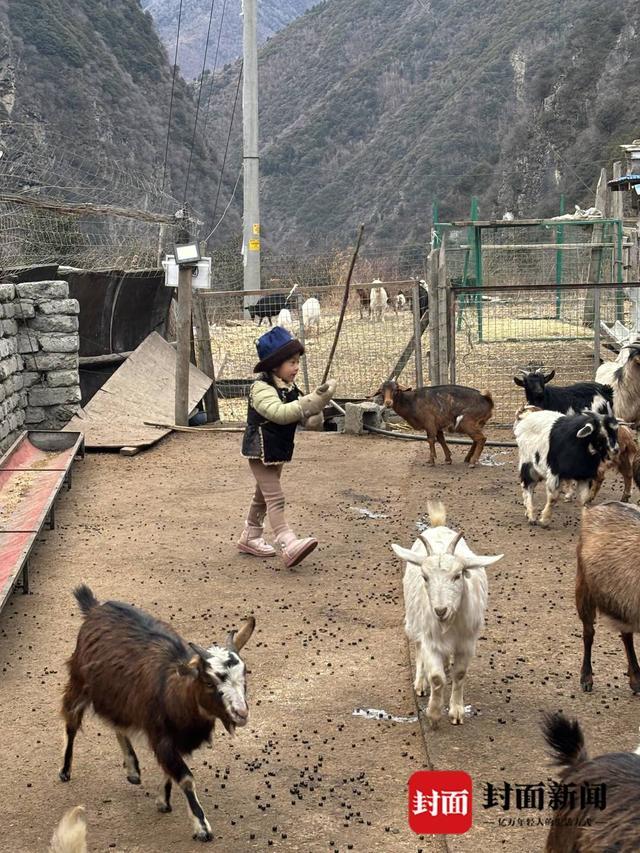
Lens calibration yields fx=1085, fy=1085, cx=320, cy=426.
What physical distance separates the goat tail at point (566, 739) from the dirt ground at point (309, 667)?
2.99ft

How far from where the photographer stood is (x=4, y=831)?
14.0ft

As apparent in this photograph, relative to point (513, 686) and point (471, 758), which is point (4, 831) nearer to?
point (471, 758)

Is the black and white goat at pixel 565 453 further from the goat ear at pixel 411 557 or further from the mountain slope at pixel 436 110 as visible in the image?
the mountain slope at pixel 436 110

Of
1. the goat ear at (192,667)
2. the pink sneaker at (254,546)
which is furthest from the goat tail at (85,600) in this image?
the pink sneaker at (254,546)

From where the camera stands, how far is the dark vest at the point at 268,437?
26.2 ft

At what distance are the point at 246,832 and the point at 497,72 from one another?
6413cm

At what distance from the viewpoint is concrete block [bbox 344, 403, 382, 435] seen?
13.2 m

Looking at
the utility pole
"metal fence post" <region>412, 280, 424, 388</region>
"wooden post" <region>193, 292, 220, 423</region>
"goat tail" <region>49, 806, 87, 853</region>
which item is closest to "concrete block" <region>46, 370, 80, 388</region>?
"wooden post" <region>193, 292, 220, 423</region>

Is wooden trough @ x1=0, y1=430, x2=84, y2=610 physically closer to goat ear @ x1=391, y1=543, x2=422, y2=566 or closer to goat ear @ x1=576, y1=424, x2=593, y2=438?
goat ear @ x1=391, y1=543, x2=422, y2=566

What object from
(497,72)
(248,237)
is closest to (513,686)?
(248,237)

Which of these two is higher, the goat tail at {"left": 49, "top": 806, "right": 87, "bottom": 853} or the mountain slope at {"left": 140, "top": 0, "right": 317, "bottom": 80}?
the mountain slope at {"left": 140, "top": 0, "right": 317, "bottom": 80}

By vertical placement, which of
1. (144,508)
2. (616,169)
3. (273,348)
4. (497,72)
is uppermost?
(497,72)

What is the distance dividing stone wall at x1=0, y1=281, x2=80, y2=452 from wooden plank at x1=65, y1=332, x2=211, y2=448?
1.08ft

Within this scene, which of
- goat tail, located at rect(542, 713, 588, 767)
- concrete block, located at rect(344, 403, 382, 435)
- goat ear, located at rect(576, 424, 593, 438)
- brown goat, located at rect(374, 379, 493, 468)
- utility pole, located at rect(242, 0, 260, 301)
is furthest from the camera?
utility pole, located at rect(242, 0, 260, 301)
